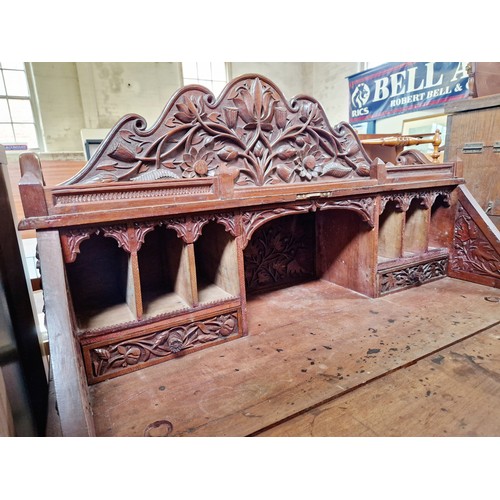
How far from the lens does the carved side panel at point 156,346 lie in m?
0.95

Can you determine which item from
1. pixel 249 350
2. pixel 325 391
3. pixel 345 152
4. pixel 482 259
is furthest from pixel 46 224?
pixel 482 259

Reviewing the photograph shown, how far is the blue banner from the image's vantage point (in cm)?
314

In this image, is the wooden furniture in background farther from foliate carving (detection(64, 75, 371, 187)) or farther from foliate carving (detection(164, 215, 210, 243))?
foliate carving (detection(164, 215, 210, 243))

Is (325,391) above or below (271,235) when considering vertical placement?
below

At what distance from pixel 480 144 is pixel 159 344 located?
5.66 feet

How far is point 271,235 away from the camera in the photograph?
5.24ft

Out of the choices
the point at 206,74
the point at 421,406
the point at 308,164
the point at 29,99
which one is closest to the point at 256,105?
the point at 308,164

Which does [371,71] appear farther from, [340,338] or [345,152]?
[340,338]

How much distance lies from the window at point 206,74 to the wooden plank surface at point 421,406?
5.01 metres

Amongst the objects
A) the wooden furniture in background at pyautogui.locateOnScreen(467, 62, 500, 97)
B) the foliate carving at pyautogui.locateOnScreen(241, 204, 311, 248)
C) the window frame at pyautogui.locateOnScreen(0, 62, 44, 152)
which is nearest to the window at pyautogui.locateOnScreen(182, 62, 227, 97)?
the window frame at pyautogui.locateOnScreen(0, 62, 44, 152)

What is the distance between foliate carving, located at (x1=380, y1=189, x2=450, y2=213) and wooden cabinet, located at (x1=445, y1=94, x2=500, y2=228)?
0.76ft

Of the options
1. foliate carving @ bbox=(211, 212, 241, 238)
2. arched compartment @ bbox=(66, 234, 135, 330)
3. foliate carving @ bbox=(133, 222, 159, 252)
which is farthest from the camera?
arched compartment @ bbox=(66, 234, 135, 330)

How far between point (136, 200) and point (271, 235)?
0.81 meters

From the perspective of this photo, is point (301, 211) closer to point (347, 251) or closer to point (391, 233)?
point (347, 251)
